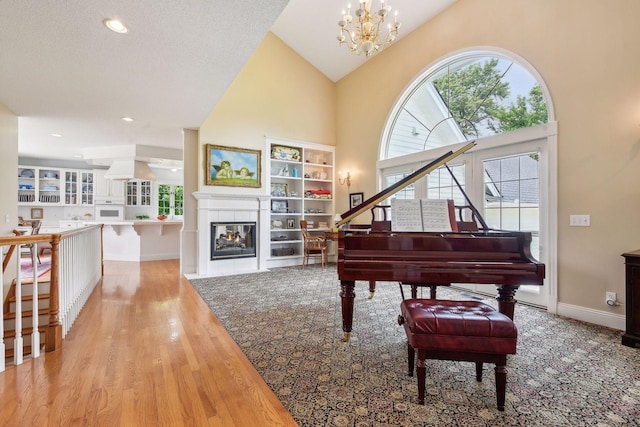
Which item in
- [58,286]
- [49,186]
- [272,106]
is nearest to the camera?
[58,286]

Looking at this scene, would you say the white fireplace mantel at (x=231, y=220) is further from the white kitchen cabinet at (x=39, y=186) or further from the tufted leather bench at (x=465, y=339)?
the white kitchen cabinet at (x=39, y=186)

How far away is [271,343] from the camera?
2.42 metres

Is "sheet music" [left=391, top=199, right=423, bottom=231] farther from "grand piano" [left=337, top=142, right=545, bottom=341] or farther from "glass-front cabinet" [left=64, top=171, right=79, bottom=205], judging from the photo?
"glass-front cabinet" [left=64, top=171, right=79, bottom=205]

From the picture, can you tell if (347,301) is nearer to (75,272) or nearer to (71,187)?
(75,272)

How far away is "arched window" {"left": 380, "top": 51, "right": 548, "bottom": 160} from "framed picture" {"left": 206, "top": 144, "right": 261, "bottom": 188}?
8.19ft

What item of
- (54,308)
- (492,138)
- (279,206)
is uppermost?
(492,138)

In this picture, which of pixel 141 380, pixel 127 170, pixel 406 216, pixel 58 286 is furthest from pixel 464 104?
pixel 127 170

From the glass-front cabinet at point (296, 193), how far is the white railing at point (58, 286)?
10.3 ft

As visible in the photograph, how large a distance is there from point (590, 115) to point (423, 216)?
218 centimetres

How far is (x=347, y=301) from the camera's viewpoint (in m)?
2.35

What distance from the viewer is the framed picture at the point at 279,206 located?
243 inches

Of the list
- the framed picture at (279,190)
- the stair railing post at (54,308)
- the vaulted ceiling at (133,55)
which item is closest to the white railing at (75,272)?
the stair railing post at (54,308)

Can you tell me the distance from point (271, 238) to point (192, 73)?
12.2ft

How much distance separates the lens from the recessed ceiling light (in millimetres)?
2239
